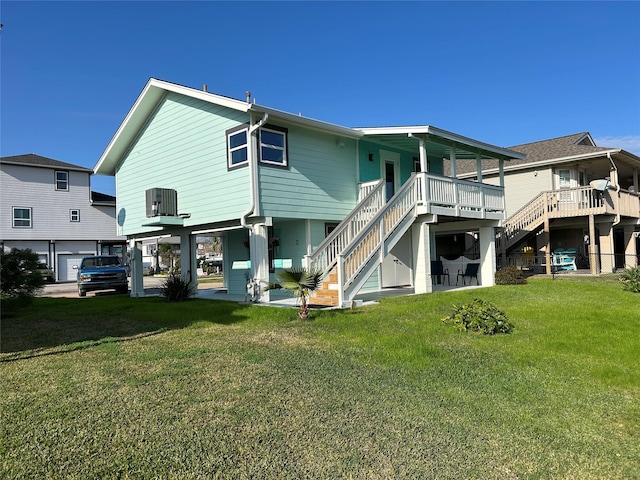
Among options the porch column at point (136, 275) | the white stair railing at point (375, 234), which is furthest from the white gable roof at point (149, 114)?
the porch column at point (136, 275)

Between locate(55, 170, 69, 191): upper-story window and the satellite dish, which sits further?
locate(55, 170, 69, 191): upper-story window

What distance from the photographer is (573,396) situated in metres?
4.40

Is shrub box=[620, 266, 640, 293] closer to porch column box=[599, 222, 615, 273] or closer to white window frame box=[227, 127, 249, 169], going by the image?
A: porch column box=[599, 222, 615, 273]

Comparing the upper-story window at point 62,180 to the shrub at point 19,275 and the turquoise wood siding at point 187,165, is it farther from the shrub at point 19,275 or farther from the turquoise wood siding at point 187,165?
the shrub at point 19,275

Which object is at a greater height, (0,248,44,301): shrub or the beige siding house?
the beige siding house

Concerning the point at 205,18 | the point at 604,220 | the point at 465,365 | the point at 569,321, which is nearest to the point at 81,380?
the point at 465,365

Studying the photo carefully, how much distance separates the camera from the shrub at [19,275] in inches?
422

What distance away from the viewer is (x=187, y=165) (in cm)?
1449

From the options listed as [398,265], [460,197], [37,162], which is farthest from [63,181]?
[460,197]

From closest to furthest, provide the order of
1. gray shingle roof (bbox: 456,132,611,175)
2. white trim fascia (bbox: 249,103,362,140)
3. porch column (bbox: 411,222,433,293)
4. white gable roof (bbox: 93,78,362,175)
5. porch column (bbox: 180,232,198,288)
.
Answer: white trim fascia (bbox: 249,103,362,140), white gable roof (bbox: 93,78,362,175), porch column (bbox: 411,222,433,293), porch column (bbox: 180,232,198,288), gray shingle roof (bbox: 456,132,611,175)

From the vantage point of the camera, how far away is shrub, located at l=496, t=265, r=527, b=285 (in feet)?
49.1

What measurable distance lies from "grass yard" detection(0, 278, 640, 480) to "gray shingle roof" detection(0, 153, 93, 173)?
2709 cm

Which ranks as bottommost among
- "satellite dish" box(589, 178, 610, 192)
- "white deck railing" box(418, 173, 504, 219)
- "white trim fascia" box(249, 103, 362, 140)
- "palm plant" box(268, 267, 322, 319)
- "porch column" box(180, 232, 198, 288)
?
"palm plant" box(268, 267, 322, 319)

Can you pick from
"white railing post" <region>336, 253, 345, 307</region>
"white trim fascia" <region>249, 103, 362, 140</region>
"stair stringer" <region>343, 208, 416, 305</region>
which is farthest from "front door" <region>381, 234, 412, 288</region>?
"white railing post" <region>336, 253, 345, 307</region>
